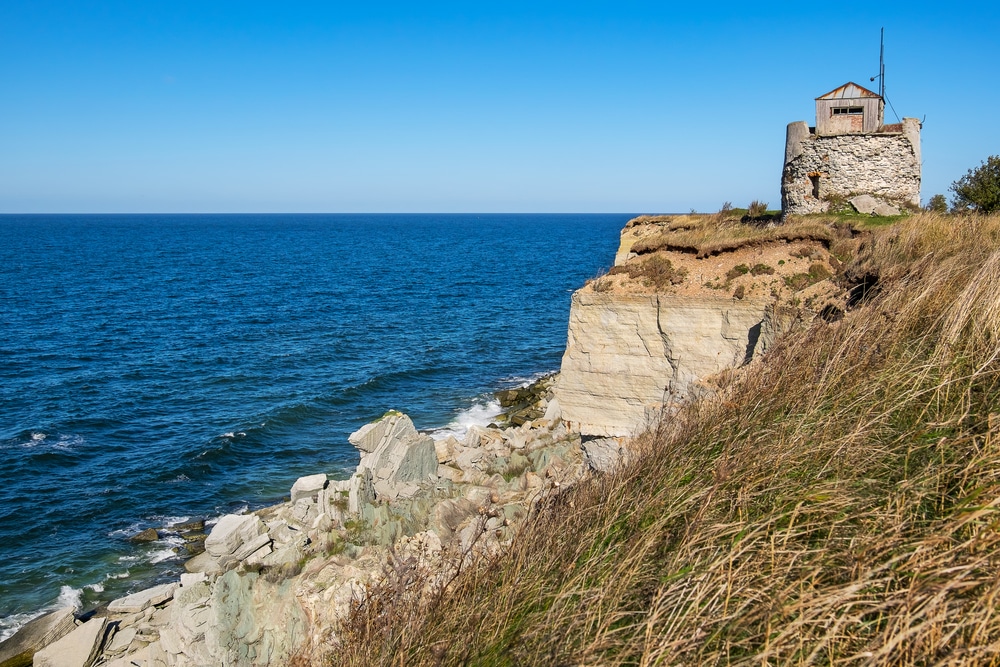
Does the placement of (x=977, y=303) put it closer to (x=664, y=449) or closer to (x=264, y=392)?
(x=664, y=449)

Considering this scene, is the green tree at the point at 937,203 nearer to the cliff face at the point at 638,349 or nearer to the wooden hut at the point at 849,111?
the wooden hut at the point at 849,111

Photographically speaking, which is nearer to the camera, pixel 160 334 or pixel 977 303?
pixel 977 303

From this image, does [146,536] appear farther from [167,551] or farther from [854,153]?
[854,153]

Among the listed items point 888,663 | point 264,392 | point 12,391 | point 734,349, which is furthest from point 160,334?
point 888,663

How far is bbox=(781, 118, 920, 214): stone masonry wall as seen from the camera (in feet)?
74.9

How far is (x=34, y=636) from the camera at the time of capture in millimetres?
15117

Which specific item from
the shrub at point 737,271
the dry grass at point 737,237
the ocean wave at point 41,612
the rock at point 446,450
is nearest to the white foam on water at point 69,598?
the ocean wave at point 41,612

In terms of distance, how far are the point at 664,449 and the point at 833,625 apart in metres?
2.60

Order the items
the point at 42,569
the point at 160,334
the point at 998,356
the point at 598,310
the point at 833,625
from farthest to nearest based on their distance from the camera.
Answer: the point at 160,334, the point at 598,310, the point at 42,569, the point at 998,356, the point at 833,625

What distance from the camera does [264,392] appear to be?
32250 mm

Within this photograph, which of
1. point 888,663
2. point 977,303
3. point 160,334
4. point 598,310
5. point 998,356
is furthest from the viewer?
point 160,334

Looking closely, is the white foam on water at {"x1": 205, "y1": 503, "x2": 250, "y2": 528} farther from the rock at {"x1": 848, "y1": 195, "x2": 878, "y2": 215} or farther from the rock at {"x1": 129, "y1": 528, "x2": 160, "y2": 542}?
the rock at {"x1": 848, "y1": 195, "x2": 878, "y2": 215}

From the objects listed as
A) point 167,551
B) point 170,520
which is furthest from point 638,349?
point 170,520

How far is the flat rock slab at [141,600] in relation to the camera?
51.3 ft
